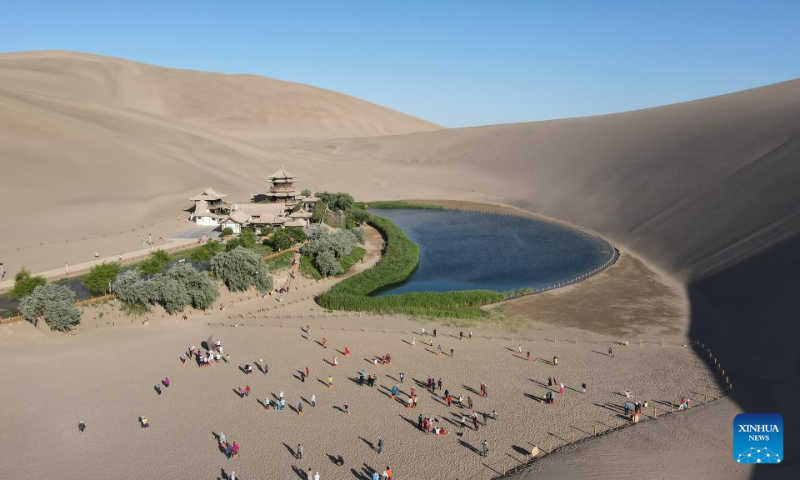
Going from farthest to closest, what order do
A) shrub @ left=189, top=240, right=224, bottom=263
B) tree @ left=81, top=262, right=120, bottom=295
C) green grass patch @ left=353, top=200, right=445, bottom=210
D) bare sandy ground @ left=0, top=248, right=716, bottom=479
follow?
1. green grass patch @ left=353, top=200, right=445, bottom=210
2. shrub @ left=189, top=240, right=224, bottom=263
3. tree @ left=81, top=262, right=120, bottom=295
4. bare sandy ground @ left=0, top=248, right=716, bottom=479

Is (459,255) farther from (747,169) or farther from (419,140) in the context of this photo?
(419,140)

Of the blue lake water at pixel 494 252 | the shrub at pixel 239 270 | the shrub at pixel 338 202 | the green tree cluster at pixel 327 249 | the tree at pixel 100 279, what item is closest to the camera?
the tree at pixel 100 279

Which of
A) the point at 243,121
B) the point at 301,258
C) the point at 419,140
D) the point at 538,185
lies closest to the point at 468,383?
the point at 301,258

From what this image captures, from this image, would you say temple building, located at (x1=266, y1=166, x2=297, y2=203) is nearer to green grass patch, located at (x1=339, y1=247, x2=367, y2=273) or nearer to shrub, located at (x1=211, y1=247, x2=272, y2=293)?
green grass patch, located at (x1=339, y1=247, x2=367, y2=273)

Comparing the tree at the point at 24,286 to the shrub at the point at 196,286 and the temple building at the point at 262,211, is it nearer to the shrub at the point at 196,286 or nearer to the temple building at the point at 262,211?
the shrub at the point at 196,286

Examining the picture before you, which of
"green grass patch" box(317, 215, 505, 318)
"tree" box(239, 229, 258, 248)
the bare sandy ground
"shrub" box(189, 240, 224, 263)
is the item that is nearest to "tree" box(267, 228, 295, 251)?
"tree" box(239, 229, 258, 248)

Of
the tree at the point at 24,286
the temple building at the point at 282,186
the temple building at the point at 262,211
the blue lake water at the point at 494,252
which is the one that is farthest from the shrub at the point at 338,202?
the tree at the point at 24,286

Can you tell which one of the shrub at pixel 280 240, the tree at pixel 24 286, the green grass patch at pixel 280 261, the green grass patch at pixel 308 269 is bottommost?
the green grass patch at pixel 308 269
